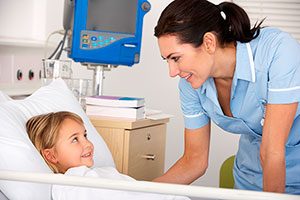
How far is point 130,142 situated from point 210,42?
2.22ft

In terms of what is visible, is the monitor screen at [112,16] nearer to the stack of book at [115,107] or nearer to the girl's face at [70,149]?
the stack of book at [115,107]

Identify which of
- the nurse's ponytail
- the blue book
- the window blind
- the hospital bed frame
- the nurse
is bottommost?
the blue book

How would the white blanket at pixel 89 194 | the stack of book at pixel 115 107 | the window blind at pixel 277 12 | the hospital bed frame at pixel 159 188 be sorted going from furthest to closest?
the window blind at pixel 277 12, the stack of book at pixel 115 107, the white blanket at pixel 89 194, the hospital bed frame at pixel 159 188

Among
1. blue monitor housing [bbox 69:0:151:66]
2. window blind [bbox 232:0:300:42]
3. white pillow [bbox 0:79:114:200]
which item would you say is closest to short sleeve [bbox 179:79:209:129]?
white pillow [bbox 0:79:114:200]

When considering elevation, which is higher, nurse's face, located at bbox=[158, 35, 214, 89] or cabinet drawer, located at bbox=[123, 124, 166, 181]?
nurse's face, located at bbox=[158, 35, 214, 89]

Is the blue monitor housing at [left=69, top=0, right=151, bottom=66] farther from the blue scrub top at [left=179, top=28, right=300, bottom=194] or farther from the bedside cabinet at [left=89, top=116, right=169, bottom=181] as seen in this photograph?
the blue scrub top at [left=179, top=28, right=300, bottom=194]

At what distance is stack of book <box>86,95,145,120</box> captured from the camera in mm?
2539

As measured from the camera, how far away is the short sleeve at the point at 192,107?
7.11ft

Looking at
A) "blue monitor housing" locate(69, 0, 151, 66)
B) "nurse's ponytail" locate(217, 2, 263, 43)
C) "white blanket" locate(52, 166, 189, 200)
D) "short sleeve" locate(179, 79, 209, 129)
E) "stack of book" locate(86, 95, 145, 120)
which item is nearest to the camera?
"white blanket" locate(52, 166, 189, 200)

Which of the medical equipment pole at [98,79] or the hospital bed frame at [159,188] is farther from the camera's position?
the medical equipment pole at [98,79]

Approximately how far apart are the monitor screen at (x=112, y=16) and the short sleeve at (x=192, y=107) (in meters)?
0.70

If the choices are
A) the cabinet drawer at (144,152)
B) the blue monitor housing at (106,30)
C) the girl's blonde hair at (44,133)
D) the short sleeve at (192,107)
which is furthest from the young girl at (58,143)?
the blue monitor housing at (106,30)

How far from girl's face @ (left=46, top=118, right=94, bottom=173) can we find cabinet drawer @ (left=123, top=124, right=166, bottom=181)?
0.53 metres

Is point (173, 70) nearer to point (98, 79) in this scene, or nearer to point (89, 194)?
point (89, 194)
